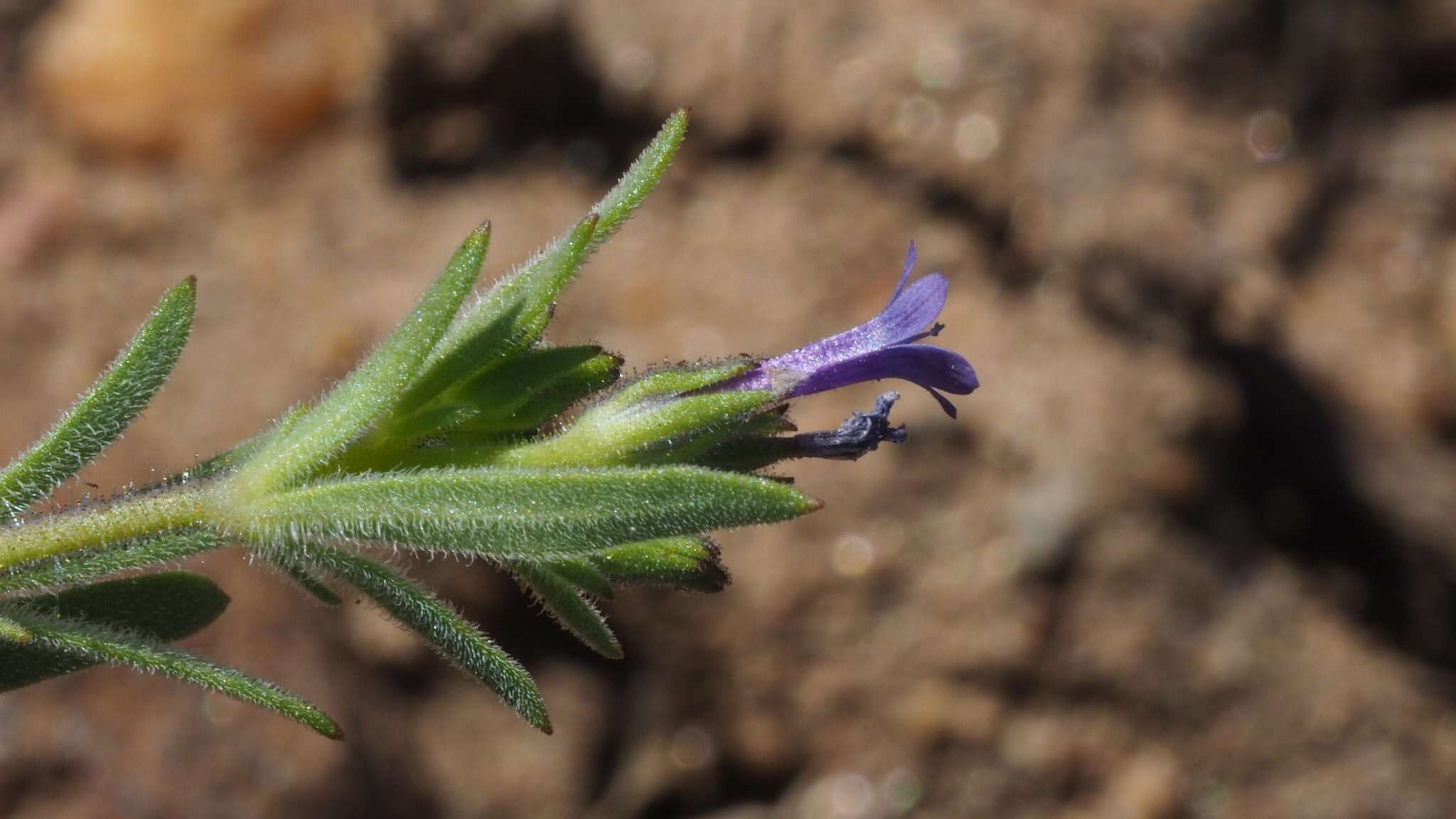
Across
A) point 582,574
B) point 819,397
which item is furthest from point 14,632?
point 819,397

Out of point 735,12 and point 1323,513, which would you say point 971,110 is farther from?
point 1323,513

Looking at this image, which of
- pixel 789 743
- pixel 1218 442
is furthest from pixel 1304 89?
pixel 789 743

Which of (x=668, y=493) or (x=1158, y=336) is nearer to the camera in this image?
(x=668, y=493)

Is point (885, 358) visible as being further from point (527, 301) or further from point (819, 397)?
point (819, 397)

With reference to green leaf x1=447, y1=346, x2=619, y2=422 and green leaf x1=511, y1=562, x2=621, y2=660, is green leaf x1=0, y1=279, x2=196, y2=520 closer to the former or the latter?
green leaf x1=447, y1=346, x2=619, y2=422

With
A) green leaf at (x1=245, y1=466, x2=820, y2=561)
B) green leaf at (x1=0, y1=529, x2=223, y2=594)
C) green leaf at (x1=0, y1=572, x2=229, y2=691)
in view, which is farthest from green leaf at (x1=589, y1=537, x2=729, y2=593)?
green leaf at (x1=0, y1=572, x2=229, y2=691)

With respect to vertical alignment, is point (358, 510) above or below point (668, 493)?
below
